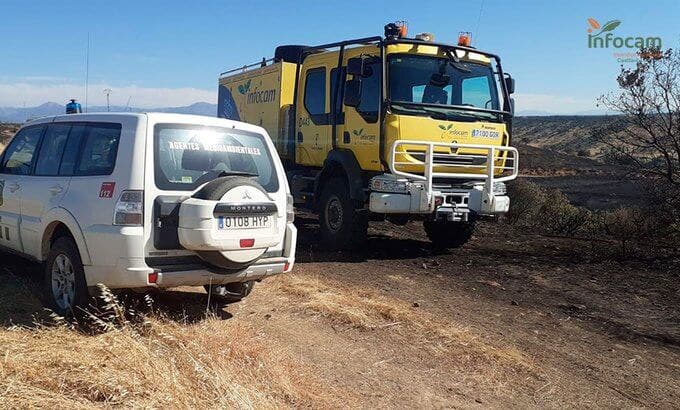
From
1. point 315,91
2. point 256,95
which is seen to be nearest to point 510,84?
point 315,91

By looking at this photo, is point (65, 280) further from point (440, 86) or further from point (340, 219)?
point (440, 86)

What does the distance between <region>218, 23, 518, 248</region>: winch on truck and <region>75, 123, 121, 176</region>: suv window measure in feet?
13.5

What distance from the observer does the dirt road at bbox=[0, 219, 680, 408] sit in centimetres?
431

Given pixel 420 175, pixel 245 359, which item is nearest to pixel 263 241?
pixel 245 359

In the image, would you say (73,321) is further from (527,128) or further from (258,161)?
(527,128)

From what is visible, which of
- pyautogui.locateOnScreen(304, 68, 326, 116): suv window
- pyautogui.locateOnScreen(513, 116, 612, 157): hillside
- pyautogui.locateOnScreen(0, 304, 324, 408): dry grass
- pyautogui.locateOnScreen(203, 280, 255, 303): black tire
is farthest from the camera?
pyautogui.locateOnScreen(513, 116, 612, 157): hillside

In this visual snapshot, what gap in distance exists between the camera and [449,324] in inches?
222

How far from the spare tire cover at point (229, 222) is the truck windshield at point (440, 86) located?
13.2 feet

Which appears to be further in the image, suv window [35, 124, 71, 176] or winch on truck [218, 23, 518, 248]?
winch on truck [218, 23, 518, 248]

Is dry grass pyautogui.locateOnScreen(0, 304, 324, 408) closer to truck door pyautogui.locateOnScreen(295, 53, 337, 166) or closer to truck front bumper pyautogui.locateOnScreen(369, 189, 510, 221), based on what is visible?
truck front bumper pyautogui.locateOnScreen(369, 189, 510, 221)

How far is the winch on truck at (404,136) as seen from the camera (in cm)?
852

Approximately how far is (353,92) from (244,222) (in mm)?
4377

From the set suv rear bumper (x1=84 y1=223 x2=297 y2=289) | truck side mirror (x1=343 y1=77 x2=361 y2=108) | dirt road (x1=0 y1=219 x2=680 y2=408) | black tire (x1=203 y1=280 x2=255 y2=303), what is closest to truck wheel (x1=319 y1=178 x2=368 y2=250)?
dirt road (x1=0 y1=219 x2=680 y2=408)

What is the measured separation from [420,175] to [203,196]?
14.7 feet
